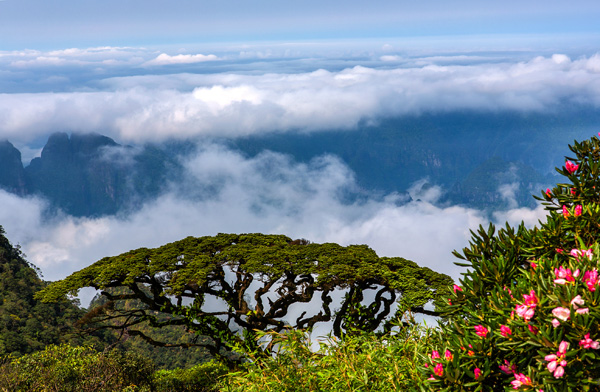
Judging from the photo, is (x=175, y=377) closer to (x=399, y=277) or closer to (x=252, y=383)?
(x=399, y=277)

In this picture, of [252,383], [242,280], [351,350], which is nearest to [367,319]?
[242,280]

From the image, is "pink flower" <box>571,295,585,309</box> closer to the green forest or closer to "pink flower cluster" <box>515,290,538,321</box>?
the green forest

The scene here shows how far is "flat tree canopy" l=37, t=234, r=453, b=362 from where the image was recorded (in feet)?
53.7

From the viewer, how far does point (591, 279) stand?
455 cm

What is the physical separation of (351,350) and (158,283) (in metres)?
9.90

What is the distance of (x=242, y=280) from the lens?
1775 centimetres

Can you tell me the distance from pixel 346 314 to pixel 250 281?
355cm

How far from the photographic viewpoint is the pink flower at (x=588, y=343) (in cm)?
427

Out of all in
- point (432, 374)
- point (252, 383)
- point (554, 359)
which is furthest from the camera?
point (252, 383)

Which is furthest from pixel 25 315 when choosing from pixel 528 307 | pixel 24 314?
pixel 528 307

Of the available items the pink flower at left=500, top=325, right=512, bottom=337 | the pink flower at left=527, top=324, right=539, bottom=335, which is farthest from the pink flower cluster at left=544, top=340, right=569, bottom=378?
the pink flower at left=500, top=325, right=512, bottom=337

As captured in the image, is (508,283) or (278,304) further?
(278,304)

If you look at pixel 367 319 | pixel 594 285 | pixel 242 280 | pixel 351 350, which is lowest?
pixel 367 319

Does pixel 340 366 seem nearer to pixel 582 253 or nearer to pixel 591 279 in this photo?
pixel 582 253
